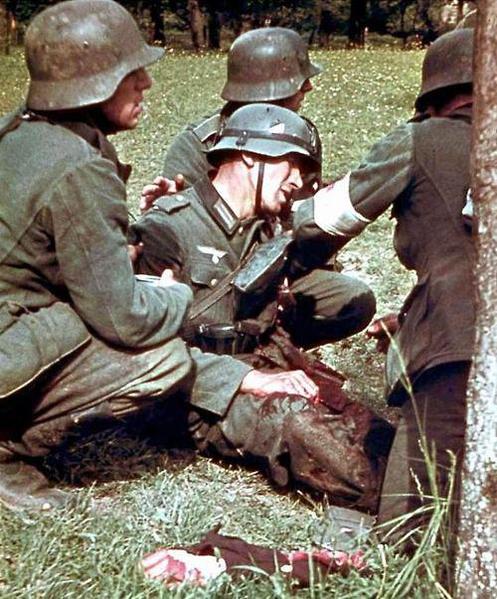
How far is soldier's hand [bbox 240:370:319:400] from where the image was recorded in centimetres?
530

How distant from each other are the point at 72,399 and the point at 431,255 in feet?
4.99

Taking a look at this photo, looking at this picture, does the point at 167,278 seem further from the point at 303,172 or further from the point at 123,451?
the point at 303,172

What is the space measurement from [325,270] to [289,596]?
322 cm

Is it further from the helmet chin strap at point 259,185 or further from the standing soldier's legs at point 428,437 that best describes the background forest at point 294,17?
the standing soldier's legs at point 428,437

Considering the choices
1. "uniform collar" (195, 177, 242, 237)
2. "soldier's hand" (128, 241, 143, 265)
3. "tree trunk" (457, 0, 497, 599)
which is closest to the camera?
"tree trunk" (457, 0, 497, 599)

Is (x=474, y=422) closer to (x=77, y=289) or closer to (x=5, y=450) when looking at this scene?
(x=77, y=289)

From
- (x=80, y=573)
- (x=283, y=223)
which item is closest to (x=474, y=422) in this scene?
(x=80, y=573)

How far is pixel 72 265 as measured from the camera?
4.46m

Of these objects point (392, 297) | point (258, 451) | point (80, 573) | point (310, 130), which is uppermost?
point (310, 130)

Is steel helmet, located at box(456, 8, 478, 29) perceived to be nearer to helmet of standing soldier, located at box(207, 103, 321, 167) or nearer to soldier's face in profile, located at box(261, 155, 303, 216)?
helmet of standing soldier, located at box(207, 103, 321, 167)

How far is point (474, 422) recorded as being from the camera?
3.45 meters

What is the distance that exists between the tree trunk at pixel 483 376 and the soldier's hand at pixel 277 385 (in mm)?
1859

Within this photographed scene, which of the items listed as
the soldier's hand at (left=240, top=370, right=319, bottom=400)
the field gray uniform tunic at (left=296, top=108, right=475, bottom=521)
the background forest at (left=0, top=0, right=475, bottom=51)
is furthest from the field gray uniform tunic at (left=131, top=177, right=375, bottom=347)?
the background forest at (left=0, top=0, right=475, bottom=51)

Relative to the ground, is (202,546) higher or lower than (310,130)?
lower
